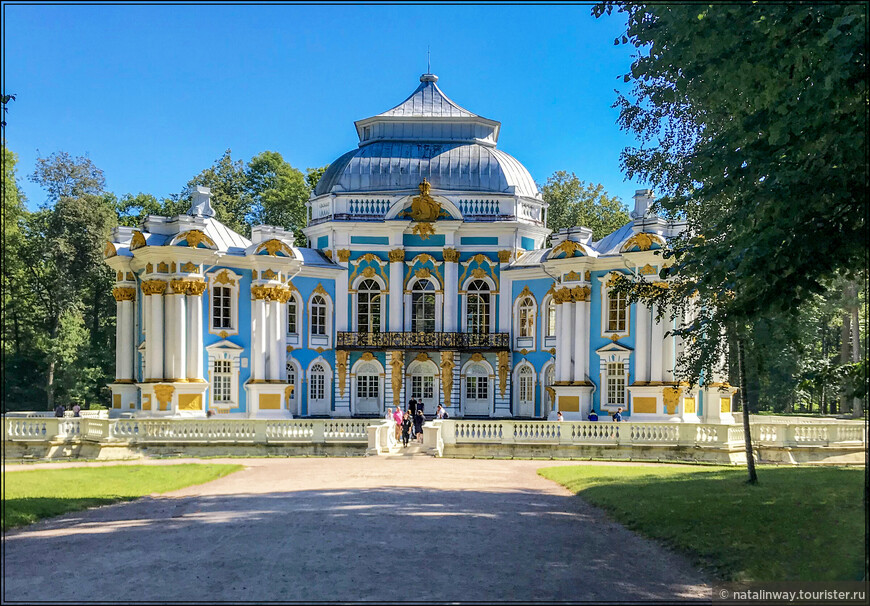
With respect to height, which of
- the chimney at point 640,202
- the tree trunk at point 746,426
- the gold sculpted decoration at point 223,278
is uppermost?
the chimney at point 640,202

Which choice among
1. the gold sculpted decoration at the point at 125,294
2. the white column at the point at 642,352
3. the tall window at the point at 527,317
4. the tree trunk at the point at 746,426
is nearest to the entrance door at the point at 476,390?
the tall window at the point at 527,317

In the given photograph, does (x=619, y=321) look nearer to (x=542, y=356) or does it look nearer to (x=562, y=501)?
(x=542, y=356)

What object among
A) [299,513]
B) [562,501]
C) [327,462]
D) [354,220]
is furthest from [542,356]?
[299,513]

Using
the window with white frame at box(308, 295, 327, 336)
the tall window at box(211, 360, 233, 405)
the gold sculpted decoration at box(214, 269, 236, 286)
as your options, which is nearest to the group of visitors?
the tall window at box(211, 360, 233, 405)

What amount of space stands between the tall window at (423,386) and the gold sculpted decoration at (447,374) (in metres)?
0.80

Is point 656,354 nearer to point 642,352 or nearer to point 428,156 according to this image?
point 642,352

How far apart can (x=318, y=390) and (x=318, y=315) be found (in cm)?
287

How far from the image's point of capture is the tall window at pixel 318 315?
37062 mm

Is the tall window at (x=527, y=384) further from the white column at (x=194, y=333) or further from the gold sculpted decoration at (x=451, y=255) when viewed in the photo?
the white column at (x=194, y=333)

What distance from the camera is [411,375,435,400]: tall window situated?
3775cm

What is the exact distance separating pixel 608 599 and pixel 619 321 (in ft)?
84.3

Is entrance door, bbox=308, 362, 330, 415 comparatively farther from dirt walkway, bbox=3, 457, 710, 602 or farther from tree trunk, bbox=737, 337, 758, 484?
tree trunk, bbox=737, 337, 758, 484

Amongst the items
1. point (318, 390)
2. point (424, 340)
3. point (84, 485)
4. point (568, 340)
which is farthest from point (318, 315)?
point (84, 485)


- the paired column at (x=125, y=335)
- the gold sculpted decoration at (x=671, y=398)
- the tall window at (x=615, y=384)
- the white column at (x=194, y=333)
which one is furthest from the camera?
the paired column at (x=125, y=335)
